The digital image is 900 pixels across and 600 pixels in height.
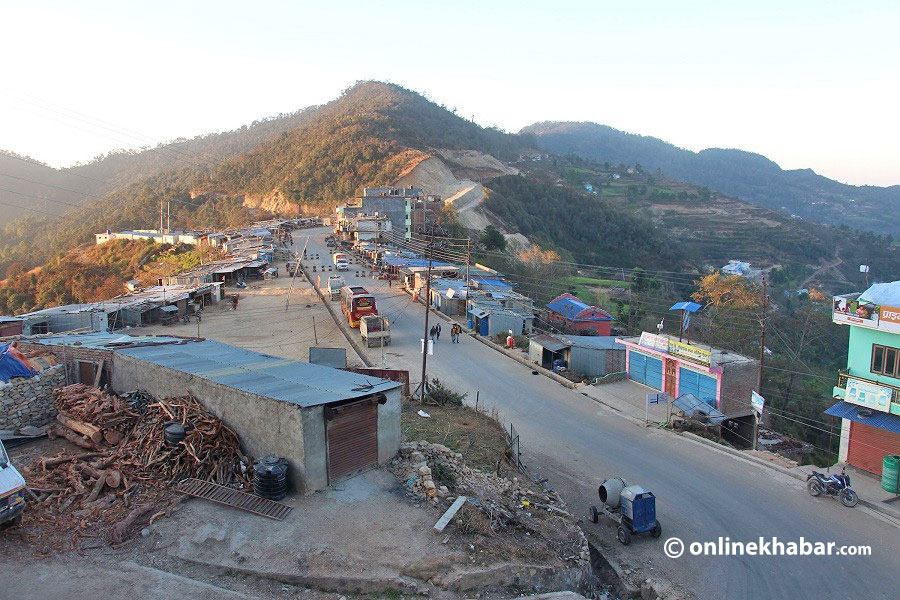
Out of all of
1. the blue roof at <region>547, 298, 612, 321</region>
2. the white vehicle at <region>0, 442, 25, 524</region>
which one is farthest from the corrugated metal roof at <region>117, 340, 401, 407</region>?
the blue roof at <region>547, 298, 612, 321</region>

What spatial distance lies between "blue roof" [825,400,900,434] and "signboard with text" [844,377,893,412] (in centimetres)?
19

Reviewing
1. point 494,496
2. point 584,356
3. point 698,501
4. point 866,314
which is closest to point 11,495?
point 494,496

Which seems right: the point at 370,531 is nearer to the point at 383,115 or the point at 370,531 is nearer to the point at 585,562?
the point at 585,562

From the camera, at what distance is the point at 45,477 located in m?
7.88

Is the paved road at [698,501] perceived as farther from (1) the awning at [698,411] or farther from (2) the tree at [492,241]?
(2) the tree at [492,241]

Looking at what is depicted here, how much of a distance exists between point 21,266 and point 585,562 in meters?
67.4

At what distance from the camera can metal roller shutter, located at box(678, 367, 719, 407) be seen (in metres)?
16.5

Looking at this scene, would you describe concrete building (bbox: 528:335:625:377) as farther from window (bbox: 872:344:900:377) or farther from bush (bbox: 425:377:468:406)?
window (bbox: 872:344:900:377)

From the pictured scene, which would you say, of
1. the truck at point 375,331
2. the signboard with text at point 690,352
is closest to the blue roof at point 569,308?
the truck at point 375,331

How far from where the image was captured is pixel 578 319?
103ft

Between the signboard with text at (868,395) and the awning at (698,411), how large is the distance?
2993 mm

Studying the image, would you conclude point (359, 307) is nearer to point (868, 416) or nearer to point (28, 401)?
point (28, 401)

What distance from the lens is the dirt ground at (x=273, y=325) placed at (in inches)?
898

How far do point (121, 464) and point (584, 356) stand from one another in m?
16.2
